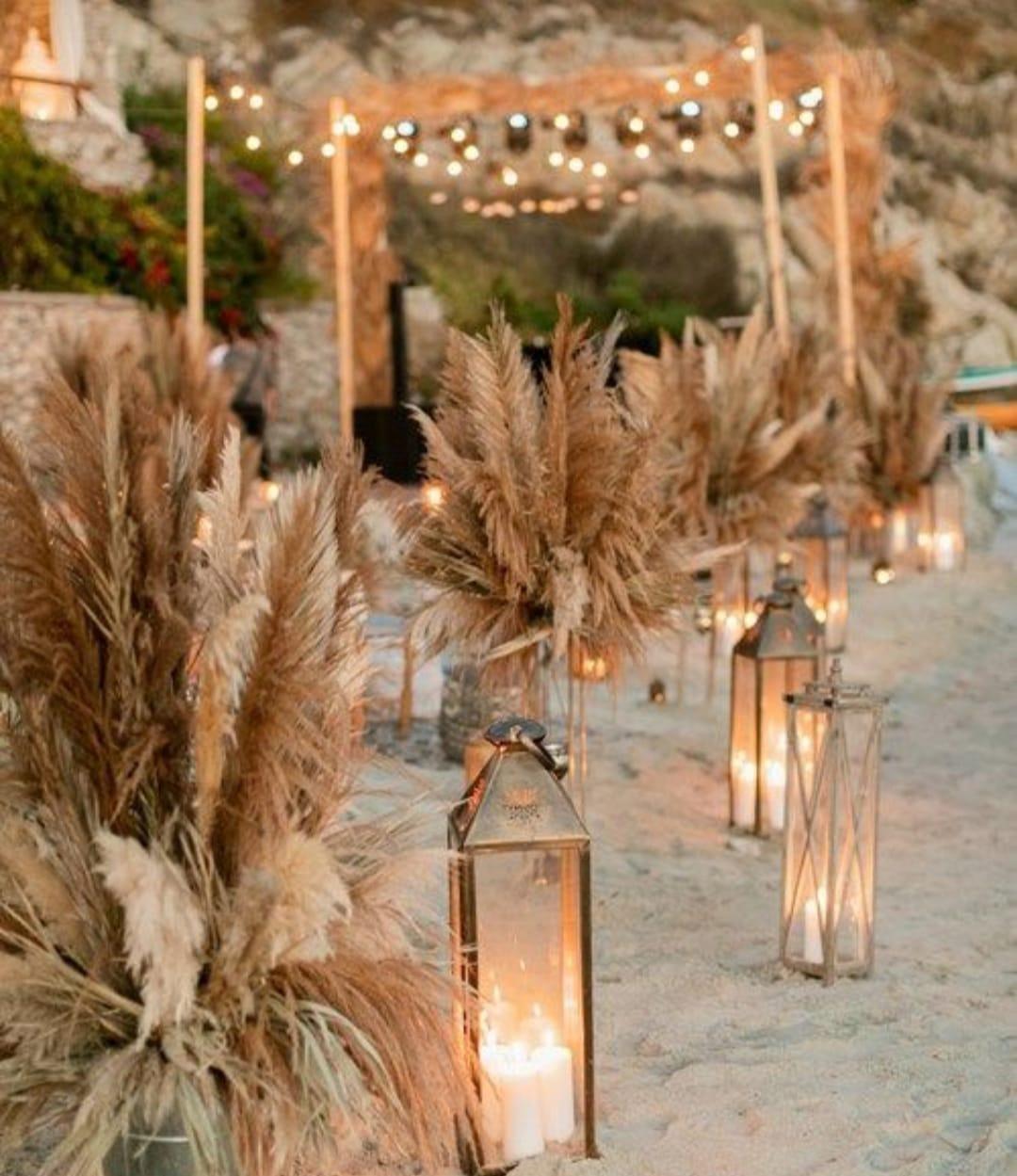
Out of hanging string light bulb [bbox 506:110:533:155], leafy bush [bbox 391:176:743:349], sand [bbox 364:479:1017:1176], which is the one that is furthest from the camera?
leafy bush [bbox 391:176:743:349]

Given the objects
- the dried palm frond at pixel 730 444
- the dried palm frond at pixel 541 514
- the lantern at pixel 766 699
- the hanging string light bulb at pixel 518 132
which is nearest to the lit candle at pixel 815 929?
the dried palm frond at pixel 541 514

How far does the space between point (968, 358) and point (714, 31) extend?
4171 millimetres

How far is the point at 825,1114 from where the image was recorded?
2936mm

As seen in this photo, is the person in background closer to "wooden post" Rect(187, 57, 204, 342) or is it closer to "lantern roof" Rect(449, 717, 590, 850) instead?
"wooden post" Rect(187, 57, 204, 342)

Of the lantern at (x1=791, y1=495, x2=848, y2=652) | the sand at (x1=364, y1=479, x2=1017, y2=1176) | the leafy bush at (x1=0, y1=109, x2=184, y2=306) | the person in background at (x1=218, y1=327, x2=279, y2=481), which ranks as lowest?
the sand at (x1=364, y1=479, x2=1017, y2=1176)

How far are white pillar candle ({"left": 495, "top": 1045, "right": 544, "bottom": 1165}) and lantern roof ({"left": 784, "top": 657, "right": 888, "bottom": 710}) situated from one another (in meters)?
1.16

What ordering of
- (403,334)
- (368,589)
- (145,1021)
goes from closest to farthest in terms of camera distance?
(145,1021) < (368,589) < (403,334)

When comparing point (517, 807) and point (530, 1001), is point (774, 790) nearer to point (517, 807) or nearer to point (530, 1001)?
point (530, 1001)

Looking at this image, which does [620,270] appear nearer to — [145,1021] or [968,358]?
[968,358]

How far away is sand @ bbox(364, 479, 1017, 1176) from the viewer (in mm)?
2848

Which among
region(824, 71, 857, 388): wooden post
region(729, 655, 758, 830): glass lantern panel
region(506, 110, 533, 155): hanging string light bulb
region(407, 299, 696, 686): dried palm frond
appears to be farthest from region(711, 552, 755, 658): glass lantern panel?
region(506, 110, 533, 155): hanging string light bulb

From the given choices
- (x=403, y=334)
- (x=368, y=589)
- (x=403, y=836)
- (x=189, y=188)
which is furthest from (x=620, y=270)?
(x=403, y=836)

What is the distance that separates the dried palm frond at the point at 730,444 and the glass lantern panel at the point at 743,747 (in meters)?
1.07

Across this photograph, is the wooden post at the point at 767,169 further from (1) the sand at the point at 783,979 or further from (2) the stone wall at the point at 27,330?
(2) the stone wall at the point at 27,330
